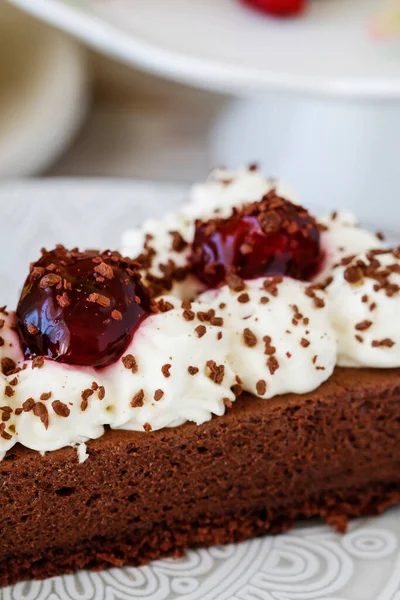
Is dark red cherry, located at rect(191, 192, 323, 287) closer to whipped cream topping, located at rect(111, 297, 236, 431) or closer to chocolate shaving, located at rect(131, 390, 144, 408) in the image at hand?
whipped cream topping, located at rect(111, 297, 236, 431)

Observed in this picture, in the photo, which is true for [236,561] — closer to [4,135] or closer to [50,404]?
[50,404]

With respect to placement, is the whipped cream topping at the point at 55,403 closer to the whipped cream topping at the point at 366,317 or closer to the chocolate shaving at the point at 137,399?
the chocolate shaving at the point at 137,399

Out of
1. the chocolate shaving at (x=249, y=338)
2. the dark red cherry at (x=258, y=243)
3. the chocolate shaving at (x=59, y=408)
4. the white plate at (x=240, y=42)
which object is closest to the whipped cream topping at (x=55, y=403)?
the chocolate shaving at (x=59, y=408)

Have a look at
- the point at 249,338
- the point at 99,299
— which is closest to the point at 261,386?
the point at 249,338

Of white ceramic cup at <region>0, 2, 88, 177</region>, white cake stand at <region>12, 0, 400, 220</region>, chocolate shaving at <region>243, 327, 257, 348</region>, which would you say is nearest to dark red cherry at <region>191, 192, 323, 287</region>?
chocolate shaving at <region>243, 327, 257, 348</region>

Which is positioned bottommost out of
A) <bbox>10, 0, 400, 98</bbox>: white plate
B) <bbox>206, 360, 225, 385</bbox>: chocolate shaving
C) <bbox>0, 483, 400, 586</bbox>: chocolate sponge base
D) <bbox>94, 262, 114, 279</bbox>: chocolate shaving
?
<bbox>0, 483, 400, 586</bbox>: chocolate sponge base

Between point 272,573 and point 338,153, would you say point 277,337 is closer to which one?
point 272,573

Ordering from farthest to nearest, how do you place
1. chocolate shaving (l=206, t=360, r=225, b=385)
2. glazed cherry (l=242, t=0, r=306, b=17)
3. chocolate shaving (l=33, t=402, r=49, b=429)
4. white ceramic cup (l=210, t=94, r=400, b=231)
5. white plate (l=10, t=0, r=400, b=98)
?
1. white ceramic cup (l=210, t=94, r=400, b=231)
2. glazed cherry (l=242, t=0, r=306, b=17)
3. white plate (l=10, t=0, r=400, b=98)
4. chocolate shaving (l=206, t=360, r=225, b=385)
5. chocolate shaving (l=33, t=402, r=49, b=429)
